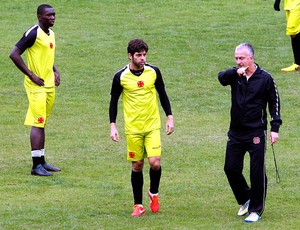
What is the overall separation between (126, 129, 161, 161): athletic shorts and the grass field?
29.8 inches

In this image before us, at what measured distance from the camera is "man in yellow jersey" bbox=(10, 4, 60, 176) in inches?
529

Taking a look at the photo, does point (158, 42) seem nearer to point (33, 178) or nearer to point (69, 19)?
point (69, 19)

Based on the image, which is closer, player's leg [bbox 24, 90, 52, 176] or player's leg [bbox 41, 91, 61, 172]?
player's leg [bbox 24, 90, 52, 176]

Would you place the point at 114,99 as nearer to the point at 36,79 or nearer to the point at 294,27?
the point at 36,79

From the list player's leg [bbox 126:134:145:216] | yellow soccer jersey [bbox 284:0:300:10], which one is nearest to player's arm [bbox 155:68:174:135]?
player's leg [bbox 126:134:145:216]

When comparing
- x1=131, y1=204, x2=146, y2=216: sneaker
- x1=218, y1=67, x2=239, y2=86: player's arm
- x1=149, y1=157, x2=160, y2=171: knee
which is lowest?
x1=131, y1=204, x2=146, y2=216: sneaker

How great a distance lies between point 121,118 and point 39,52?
4.41 metres

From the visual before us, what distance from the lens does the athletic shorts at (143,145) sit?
36.4 ft

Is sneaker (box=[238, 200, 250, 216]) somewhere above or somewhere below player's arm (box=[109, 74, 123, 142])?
below

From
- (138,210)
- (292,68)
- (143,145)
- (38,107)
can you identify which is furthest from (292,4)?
(138,210)

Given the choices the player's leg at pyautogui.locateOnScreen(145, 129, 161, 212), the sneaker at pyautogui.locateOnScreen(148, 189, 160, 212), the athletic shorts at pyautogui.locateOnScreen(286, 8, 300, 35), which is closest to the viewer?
the player's leg at pyautogui.locateOnScreen(145, 129, 161, 212)

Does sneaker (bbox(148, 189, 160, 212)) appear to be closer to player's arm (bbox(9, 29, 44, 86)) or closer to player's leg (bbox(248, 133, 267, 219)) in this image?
player's leg (bbox(248, 133, 267, 219))

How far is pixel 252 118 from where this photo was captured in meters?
10.8

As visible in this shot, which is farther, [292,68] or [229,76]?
[292,68]
